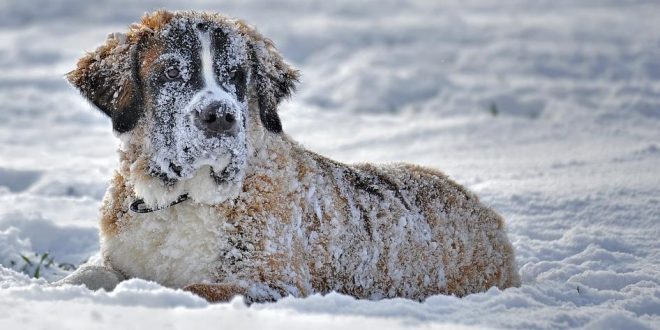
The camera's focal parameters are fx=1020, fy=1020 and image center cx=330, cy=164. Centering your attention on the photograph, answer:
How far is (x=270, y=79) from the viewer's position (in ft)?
18.4

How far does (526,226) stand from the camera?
7.56m

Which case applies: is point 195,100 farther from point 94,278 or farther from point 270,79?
point 94,278

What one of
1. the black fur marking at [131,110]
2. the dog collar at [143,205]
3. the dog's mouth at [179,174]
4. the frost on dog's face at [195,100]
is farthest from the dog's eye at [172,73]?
the dog collar at [143,205]

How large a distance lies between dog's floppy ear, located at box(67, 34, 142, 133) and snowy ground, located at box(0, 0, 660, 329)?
982 millimetres

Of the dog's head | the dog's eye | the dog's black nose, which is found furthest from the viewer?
the dog's eye

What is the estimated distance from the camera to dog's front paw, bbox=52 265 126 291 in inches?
200

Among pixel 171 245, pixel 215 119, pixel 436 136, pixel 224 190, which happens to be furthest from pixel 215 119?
pixel 436 136

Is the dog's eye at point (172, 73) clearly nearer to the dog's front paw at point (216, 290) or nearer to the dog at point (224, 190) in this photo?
the dog at point (224, 190)

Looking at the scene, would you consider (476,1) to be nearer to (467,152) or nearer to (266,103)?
(467,152)

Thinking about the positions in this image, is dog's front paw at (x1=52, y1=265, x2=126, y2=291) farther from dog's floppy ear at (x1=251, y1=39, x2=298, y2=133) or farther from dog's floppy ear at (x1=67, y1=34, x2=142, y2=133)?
dog's floppy ear at (x1=251, y1=39, x2=298, y2=133)

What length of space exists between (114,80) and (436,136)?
20.2ft

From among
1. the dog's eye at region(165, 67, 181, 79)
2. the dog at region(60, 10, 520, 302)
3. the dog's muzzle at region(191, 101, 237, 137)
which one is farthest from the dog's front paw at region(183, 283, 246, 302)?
the dog's eye at region(165, 67, 181, 79)

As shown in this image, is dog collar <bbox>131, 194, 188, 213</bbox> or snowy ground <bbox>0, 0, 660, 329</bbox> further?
Result: dog collar <bbox>131, 194, 188, 213</bbox>

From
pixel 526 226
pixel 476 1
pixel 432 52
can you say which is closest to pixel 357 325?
pixel 526 226
